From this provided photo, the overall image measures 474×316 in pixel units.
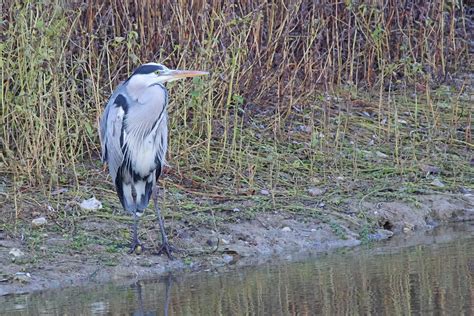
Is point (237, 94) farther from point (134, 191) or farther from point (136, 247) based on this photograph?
point (136, 247)

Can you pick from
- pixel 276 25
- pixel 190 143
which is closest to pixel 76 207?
pixel 190 143

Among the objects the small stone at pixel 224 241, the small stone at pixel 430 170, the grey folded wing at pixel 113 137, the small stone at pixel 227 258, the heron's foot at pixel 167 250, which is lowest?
the small stone at pixel 227 258

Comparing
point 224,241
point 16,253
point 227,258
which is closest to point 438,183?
point 224,241

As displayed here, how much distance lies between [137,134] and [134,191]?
0.37 metres

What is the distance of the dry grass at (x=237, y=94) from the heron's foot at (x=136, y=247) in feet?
2.83

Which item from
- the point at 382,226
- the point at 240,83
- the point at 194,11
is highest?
the point at 194,11

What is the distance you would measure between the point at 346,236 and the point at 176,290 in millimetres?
1724

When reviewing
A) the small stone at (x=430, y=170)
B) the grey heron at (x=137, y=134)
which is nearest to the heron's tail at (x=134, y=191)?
the grey heron at (x=137, y=134)

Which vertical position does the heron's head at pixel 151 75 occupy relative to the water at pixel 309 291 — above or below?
above

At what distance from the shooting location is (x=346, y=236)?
24.2 ft

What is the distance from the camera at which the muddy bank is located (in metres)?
6.47

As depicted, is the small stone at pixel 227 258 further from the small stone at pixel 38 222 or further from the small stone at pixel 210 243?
the small stone at pixel 38 222

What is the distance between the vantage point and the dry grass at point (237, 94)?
7.62 m

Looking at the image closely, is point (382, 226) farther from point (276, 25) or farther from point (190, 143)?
point (276, 25)
